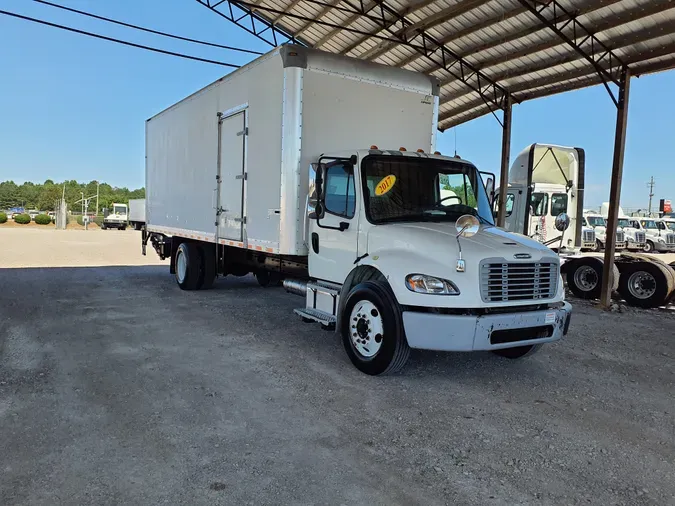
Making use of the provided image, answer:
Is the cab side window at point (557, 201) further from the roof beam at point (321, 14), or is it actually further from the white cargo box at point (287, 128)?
the white cargo box at point (287, 128)

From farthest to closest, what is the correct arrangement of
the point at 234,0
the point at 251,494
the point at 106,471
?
the point at 234,0 < the point at 106,471 < the point at 251,494

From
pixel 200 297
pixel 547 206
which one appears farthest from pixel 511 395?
pixel 547 206

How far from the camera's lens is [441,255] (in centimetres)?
508

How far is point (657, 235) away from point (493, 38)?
82.7ft

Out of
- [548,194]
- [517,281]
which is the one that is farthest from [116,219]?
[517,281]

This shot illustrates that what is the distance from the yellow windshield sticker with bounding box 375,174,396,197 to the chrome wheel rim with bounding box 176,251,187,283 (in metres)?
6.15

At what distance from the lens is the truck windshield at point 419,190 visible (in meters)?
6.00

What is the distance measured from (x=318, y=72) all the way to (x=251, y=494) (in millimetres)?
5297

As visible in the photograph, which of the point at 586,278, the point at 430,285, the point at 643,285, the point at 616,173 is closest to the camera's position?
the point at 430,285

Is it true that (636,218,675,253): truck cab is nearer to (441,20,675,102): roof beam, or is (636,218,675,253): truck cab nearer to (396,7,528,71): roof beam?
(441,20,675,102): roof beam

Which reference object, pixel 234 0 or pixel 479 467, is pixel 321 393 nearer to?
pixel 479 467

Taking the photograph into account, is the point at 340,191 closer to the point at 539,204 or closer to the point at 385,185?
the point at 385,185

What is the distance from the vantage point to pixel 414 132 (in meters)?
7.73

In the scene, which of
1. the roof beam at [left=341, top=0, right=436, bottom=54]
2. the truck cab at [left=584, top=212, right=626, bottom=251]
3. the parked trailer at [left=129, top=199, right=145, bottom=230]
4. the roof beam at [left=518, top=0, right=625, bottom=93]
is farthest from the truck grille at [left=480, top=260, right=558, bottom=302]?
the truck cab at [left=584, top=212, right=626, bottom=251]
